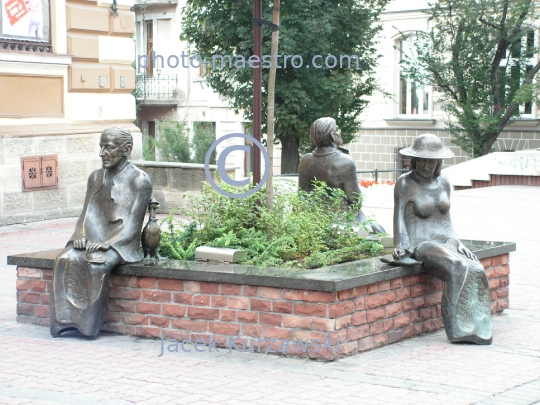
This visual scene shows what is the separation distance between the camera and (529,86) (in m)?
26.5

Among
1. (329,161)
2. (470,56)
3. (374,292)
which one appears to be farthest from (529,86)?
(374,292)

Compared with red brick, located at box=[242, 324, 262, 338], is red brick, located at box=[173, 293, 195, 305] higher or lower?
higher

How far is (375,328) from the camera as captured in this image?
698 cm

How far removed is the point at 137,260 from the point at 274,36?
2189 millimetres

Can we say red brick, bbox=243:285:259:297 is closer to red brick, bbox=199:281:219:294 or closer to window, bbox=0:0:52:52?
red brick, bbox=199:281:219:294

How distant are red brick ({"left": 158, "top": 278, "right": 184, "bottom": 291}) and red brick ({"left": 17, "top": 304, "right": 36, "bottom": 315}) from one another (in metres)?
1.23

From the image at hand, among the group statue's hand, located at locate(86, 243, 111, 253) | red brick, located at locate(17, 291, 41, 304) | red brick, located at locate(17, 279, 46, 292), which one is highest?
statue's hand, located at locate(86, 243, 111, 253)

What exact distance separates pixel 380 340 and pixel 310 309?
2.30 ft

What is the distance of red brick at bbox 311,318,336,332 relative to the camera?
21.6 feet

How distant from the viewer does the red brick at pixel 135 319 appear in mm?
7316

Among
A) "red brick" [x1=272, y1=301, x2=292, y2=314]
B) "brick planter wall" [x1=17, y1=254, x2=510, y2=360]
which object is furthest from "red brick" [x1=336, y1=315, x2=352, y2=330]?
"red brick" [x1=272, y1=301, x2=292, y2=314]

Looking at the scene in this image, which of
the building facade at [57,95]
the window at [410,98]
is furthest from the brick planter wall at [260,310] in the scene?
the window at [410,98]

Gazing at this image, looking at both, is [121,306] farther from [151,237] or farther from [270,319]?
[270,319]

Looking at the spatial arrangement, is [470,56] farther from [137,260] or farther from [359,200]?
[137,260]
